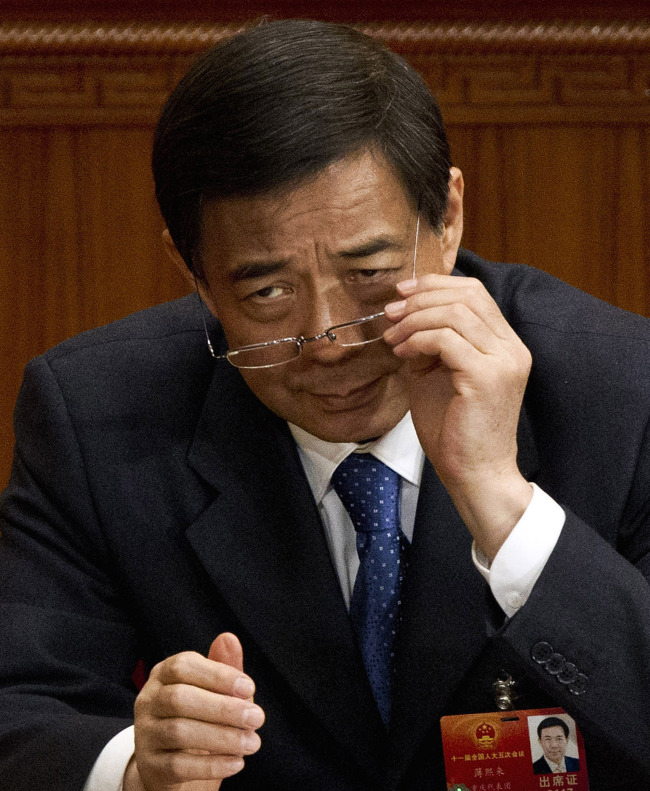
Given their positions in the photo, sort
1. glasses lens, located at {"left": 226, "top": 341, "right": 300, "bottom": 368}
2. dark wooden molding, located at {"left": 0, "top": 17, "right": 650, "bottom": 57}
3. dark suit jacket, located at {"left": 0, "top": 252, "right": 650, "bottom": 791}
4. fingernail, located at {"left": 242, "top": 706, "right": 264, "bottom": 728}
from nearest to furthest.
A: fingernail, located at {"left": 242, "top": 706, "right": 264, "bottom": 728}
dark suit jacket, located at {"left": 0, "top": 252, "right": 650, "bottom": 791}
glasses lens, located at {"left": 226, "top": 341, "right": 300, "bottom": 368}
dark wooden molding, located at {"left": 0, "top": 17, "right": 650, "bottom": 57}

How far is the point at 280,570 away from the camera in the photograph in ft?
5.49

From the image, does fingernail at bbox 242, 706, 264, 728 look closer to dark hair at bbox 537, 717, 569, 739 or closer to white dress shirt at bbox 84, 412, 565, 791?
white dress shirt at bbox 84, 412, 565, 791

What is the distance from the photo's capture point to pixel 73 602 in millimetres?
1709

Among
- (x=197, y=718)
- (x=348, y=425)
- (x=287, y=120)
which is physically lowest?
Result: (x=197, y=718)

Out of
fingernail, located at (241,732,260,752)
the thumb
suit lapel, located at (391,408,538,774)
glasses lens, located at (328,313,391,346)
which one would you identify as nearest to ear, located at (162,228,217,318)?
glasses lens, located at (328,313,391,346)

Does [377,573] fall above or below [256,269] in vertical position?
below

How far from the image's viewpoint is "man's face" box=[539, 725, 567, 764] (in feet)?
4.90

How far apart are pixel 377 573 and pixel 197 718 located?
0.43 meters

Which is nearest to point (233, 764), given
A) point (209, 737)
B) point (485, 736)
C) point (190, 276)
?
point (209, 737)

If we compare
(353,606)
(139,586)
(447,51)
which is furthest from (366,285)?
(447,51)

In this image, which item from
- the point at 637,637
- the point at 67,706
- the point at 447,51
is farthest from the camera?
the point at 447,51

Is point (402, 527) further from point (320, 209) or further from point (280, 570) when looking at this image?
point (320, 209)

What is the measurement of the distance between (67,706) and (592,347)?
875 millimetres

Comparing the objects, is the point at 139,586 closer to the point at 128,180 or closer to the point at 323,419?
the point at 323,419
